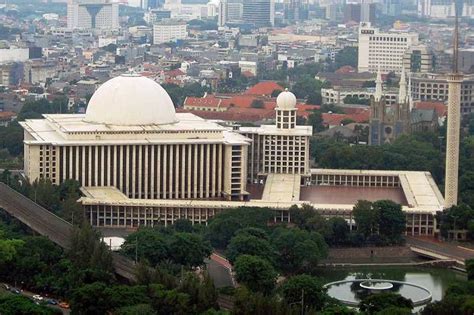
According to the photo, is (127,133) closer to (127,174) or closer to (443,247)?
(127,174)

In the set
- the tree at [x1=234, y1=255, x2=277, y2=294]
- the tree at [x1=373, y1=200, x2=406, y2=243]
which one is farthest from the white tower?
the tree at [x1=234, y1=255, x2=277, y2=294]

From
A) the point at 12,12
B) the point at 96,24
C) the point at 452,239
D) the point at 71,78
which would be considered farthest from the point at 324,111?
the point at 12,12

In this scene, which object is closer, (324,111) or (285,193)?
(285,193)

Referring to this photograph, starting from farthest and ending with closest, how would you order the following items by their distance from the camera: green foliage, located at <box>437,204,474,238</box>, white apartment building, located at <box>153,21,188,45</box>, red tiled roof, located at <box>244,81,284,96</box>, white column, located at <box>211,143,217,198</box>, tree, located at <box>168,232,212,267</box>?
white apartment building, located at <box>153,21,188,45</box> < red tiled roof, located at <box>244,81,284,96</box> < white column, located at <box>211,143,217,198</box> < green foliage, located at <box>437,204,474,238</box> < tree, located at <box>168,232,212,267</box>

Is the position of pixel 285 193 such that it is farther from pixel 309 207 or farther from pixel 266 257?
pixel 266 257

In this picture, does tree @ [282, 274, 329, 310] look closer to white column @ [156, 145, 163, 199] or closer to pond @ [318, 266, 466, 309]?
pond @ [318, 266, 466, 309]

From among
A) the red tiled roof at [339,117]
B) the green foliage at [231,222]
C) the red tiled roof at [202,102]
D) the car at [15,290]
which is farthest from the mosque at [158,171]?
the red tiled roof at [202,102]
